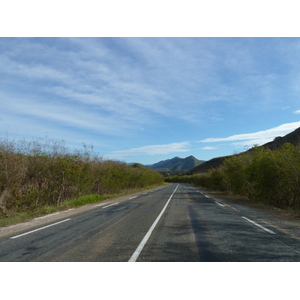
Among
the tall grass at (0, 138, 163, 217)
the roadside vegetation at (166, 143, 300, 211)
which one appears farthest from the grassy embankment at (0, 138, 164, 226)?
the roadside vegetation at (166, 143, 300, 211)

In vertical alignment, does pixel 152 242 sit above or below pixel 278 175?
below

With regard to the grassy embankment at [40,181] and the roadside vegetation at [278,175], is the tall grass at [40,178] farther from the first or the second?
the roadside vegetation at [278,175]

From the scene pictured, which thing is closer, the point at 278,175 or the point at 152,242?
the point at 152,242

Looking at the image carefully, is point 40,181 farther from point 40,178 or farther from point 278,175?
point 278,175

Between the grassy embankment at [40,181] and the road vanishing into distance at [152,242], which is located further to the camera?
the grassy embankment at [40,181]

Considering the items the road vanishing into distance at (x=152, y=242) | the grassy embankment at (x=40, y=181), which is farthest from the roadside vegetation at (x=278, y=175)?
the grassy embankment at (x=40, y=181)

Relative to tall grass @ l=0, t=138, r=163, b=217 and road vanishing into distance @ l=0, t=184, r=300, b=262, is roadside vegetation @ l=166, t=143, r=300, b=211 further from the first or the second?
tall grass @ l=0, t=138, r=163, b=217

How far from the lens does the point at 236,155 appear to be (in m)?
24.4

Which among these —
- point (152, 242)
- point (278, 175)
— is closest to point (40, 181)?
point (152, 242)

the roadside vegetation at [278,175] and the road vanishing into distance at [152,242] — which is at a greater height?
the roadside vegetation at [278,175]

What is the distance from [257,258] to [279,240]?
1808 mm

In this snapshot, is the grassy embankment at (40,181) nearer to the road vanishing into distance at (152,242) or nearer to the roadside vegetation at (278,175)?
the road vanishing into distance at (152,242)

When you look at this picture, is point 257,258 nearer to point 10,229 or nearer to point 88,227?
point 88,227
